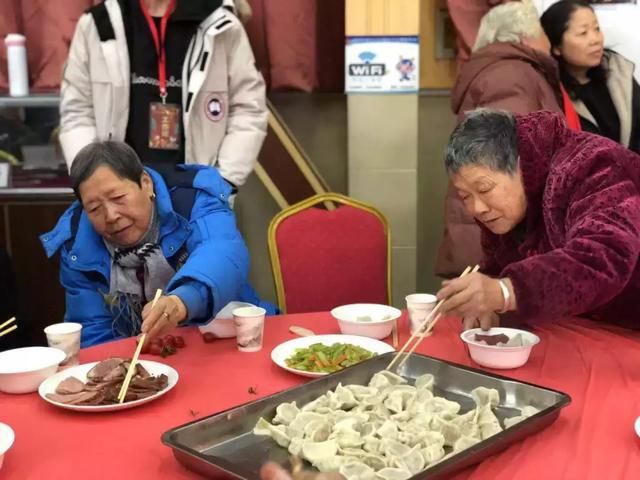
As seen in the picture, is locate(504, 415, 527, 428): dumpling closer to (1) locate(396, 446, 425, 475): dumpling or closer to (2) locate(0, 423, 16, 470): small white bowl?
(1) locate(396, 446, 425, 475): dumpling

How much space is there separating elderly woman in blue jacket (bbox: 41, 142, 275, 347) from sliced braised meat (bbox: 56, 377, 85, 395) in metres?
0.48

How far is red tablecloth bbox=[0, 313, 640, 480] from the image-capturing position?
3.67 feet

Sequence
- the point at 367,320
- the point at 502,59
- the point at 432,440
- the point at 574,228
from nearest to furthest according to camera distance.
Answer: the point at 432,440
the point at 574,228
the point at 367,320
the point at 502,59

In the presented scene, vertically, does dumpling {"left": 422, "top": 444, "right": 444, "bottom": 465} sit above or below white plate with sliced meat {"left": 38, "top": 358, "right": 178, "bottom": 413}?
below

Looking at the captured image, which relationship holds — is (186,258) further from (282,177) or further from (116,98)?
(282,177)

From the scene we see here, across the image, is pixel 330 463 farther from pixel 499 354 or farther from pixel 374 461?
pixel 499 354

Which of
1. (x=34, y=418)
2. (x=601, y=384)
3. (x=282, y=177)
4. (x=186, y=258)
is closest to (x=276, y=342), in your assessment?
(x=186, y=258)

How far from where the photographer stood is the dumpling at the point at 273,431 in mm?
1183

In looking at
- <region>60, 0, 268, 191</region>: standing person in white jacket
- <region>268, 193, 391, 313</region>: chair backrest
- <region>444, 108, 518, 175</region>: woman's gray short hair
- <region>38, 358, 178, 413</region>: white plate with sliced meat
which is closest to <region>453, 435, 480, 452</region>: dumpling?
<region>38, 358, 178, 413</region>: white plate with sliced meat

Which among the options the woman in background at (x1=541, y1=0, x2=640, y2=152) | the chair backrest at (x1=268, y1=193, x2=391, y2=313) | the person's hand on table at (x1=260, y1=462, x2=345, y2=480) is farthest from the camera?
the woman in background at (x1=541, y1=0, x2=640, y2=152)

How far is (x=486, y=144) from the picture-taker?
1.59 meters

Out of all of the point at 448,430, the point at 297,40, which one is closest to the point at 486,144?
the point at 448,430

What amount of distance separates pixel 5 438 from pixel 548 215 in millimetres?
1138

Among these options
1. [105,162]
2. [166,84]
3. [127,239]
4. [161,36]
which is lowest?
[127,239]
